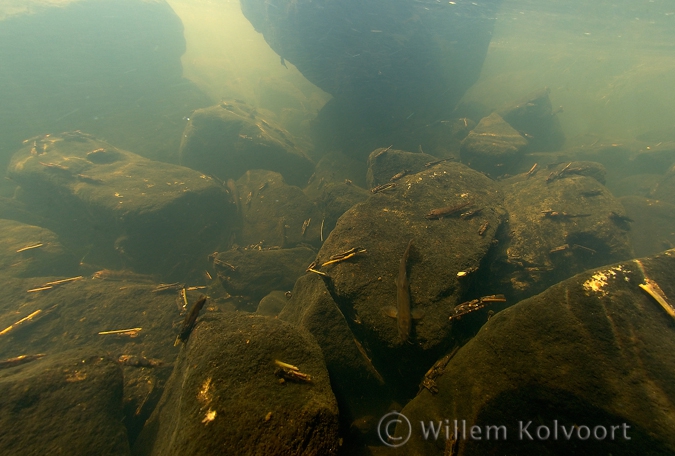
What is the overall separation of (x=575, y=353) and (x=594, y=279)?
995mm

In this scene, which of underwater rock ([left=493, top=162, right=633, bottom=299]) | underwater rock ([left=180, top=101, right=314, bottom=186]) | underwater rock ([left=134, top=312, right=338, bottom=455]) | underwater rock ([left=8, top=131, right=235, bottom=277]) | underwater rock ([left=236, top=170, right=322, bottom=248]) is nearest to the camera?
underwater rock ([left=134, top=312, right=338, bottom=455])

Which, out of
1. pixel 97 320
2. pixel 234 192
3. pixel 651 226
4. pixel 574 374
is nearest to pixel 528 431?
pixel 574 374

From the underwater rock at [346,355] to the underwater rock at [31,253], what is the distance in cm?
971

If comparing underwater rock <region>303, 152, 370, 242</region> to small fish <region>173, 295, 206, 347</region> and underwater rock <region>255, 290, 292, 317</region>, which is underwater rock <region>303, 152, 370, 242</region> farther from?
small fish <region>173, 295, 206, 347</region>

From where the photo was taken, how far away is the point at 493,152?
35.7ft

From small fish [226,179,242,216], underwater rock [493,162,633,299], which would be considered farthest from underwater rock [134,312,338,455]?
small fish [226,179,242,216]

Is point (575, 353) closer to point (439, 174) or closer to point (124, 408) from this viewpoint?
point (439, 174)

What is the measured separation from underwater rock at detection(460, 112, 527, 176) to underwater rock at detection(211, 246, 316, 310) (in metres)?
8.87

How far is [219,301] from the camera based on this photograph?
768cm

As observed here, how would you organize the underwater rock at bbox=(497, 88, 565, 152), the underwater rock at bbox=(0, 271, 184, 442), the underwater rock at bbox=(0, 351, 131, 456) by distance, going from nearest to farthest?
the underwater rock at bbox=(0, 351, 131, 456) < the underwater rock at bbox=(0, 271, 184, 442) < the underwater rock at bbox=(497, 88, 565, 152)

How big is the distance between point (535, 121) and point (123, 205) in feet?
73.3

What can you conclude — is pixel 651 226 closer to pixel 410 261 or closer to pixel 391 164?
pixel 391 164

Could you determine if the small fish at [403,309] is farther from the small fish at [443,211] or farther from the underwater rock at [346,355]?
the small fish at [443,211]
